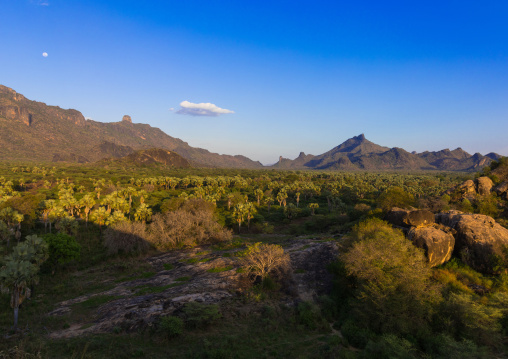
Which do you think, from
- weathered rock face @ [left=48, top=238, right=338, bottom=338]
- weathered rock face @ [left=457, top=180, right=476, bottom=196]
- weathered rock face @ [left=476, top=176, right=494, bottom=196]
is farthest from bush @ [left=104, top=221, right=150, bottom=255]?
weathered rock face @ [left=476, top=176, right=494, bottom=196]

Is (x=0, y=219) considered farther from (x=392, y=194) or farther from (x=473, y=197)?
(x=473, y=197)

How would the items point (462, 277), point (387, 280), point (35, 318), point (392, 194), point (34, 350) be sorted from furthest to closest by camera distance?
point (392, 194), point (462, 277), point (35, 318), point (387, 280), point (34, 350)

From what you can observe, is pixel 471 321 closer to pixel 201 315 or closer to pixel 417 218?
pixel 417 218

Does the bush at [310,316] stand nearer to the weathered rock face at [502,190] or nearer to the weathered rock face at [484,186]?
the weathered rock face at [502,190]

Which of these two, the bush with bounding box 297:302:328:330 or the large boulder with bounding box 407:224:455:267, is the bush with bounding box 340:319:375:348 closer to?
the bush with bounding box 297:302:328:330

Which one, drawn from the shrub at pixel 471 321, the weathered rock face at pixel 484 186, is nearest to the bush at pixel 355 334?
the shrub at pixel 471 321

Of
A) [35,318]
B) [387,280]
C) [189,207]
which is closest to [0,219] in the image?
[189,207]
